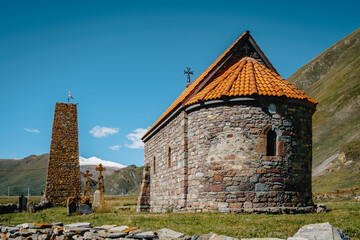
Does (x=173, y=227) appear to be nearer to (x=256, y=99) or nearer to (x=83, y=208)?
(x=256, y=99)

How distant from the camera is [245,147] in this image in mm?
11656

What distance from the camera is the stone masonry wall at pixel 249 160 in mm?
11469

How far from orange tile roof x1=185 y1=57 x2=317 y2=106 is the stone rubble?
639cm

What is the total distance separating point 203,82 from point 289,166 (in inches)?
196

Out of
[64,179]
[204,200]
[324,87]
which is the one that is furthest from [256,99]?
[324,87]

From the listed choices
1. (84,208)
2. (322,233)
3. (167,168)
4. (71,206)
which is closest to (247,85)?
(167,168)

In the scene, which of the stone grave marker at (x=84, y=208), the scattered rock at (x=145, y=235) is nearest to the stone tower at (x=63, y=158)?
the stone grave marker at (x=84, y=208)

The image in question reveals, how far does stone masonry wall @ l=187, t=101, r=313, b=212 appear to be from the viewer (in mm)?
11469

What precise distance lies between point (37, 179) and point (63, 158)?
14506 centimetres

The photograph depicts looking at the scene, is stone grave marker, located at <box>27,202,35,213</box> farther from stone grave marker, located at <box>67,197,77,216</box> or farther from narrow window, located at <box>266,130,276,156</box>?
narrow window, located at <box>266,130,276,156</box>

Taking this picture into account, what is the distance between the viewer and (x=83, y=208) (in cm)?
1475

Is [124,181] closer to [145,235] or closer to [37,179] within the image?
[37,179]

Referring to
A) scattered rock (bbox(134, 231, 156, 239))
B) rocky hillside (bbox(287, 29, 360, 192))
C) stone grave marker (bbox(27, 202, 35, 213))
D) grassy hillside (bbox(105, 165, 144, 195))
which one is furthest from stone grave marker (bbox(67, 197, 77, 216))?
grassy hillside (bbox(105, 165, 144, 195))

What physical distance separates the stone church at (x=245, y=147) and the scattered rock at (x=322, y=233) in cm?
619
